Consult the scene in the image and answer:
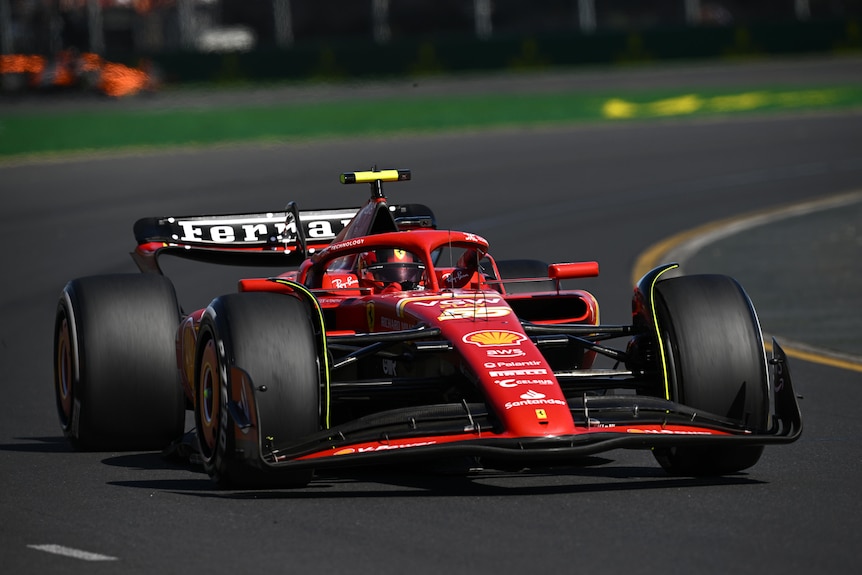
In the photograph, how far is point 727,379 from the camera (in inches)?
294

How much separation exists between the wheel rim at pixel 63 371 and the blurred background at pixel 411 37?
1479 inches

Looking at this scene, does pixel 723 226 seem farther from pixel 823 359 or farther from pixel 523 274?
pixel 523 274

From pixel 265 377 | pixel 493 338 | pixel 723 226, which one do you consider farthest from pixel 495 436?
pixel 723 226

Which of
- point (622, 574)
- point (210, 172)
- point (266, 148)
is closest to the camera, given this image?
point (622, 574)

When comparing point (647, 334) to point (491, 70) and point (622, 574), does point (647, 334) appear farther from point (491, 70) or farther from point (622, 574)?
point (491, 70)

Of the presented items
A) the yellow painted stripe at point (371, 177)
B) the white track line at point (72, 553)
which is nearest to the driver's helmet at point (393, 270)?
the yellow painted stripe at point (371, 177)

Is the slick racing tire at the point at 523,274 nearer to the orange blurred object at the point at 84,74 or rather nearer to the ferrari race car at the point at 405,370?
the ferrari race car at the point at 405,370

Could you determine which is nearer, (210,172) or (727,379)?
(727,379)

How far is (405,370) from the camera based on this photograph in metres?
7.91

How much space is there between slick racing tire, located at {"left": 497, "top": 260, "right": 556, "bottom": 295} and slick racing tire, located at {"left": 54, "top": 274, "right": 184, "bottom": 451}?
2.15 metres

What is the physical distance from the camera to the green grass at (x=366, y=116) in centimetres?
3186

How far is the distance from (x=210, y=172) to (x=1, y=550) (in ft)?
64.9

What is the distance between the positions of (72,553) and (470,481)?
6.80 feet

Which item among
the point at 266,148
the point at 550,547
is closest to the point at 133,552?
the point at 550,547
